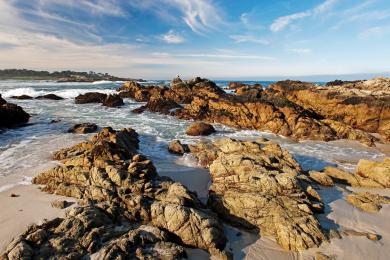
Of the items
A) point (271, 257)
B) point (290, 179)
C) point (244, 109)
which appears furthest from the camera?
point (244, 109)

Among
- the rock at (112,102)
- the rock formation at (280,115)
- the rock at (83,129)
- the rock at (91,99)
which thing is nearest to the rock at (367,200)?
the rock formation at (280,115)

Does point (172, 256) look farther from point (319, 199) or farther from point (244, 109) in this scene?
point (244, 109)


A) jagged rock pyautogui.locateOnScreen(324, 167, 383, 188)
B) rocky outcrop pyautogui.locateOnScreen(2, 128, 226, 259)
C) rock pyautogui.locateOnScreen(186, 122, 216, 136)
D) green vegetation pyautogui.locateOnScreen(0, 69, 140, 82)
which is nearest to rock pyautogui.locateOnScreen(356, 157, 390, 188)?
jagged rock pyautogui.locateOnScreen(324, 167, 383, 188)

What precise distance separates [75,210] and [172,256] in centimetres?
253

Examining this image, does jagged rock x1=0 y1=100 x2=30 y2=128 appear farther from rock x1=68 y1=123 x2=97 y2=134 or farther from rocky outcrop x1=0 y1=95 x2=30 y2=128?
rock x1=68 y1=123 x2=97 y2=134

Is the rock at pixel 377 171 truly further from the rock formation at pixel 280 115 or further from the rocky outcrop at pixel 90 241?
the rocky outcrop at pixel 90 241

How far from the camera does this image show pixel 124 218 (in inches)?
271

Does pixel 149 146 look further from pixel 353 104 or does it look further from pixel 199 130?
pixel 353 104

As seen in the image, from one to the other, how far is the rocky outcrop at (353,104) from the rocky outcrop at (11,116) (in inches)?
831

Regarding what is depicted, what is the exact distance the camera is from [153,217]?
673 cm

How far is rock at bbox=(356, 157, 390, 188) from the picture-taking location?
10.1 metres

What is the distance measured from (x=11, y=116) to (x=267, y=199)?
17818 millimetres

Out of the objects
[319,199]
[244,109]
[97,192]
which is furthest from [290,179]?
[244,109]

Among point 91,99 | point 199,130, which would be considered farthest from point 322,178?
point 91,99
